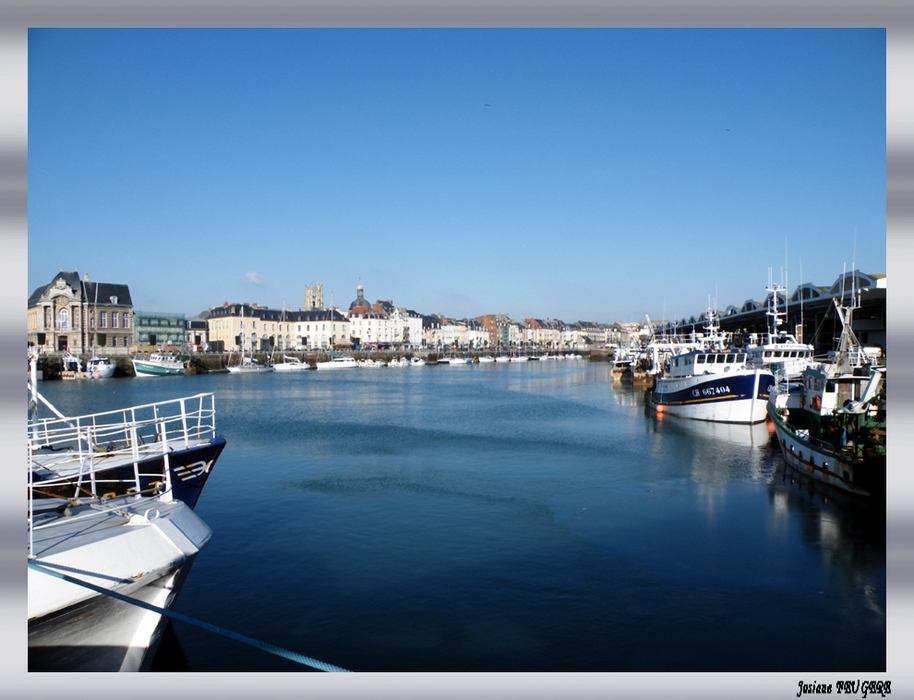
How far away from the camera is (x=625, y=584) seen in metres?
10.5

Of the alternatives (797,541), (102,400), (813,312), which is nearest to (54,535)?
(797,541)

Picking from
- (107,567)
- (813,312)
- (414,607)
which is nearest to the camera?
(107,567)

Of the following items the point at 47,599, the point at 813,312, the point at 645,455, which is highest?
the point at 813,312

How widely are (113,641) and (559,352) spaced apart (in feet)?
540

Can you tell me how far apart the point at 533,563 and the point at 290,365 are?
292 ft

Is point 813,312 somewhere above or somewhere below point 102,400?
above

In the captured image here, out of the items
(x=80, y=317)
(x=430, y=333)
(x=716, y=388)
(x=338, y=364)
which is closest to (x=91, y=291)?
(x=80, y=317)

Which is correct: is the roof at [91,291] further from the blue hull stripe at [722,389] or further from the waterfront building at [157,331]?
the blue hull stripe at [722,389]

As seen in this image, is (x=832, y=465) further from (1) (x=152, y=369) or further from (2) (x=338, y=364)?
(2) (x=338, y=364)

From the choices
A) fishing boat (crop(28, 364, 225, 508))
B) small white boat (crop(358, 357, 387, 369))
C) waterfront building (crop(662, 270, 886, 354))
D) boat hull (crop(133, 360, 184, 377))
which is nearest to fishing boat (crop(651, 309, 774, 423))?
waterfront building (crop(662, 270, 886, 354))

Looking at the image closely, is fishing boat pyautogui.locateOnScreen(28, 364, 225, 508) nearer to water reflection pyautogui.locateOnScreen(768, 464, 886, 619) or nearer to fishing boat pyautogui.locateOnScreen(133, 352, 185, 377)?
water reflection pyautogui.locateOnScreen(768, 464, 886, 619)

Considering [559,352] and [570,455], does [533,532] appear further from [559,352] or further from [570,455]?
[559,352]

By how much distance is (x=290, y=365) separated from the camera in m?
96.5

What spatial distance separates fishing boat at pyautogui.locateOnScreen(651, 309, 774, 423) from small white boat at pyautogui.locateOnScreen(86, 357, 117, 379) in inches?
2256
